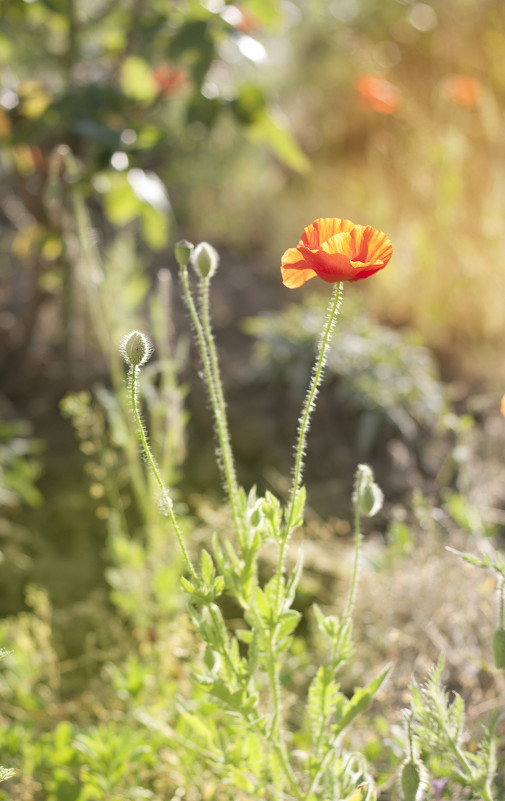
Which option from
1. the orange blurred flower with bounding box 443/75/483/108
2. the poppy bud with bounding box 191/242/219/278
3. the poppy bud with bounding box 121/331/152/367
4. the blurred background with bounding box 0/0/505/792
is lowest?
the blurred background with bounding box 0/0/505/792

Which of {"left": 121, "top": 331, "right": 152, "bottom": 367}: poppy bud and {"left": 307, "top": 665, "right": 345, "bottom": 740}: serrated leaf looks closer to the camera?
{"left": 121, "top": 331, "right": 152, "bottom": 367}: poppy bud

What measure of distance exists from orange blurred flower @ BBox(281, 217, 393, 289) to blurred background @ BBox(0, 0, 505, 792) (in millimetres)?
374

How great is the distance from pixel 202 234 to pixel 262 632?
3.72 m

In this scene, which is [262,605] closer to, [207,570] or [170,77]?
A: [207,570]

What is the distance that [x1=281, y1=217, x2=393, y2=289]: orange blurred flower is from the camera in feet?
2.81

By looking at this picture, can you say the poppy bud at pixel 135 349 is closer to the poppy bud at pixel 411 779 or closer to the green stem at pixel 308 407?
the green stem at pixel 308 407

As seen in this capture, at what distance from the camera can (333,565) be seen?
6.59ft

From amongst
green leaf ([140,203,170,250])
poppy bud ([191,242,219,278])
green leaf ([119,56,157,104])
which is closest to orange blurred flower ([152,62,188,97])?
green leaf ([119,56,157,104])

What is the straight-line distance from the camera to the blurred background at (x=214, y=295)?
5.59 feet

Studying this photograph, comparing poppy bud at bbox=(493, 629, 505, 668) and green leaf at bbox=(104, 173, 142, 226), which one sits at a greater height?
green leaf at bbox=(104, 173, 142, 226)

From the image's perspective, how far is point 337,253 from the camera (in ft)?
2.81

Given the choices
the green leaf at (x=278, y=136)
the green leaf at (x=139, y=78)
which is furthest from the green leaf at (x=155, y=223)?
the green leaf at (x=139, y=78)

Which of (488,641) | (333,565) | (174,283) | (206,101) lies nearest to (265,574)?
(333,565)

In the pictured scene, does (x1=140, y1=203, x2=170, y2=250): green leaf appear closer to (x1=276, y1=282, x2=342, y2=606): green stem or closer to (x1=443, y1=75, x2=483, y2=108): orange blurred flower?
(x1=276, y1=282, x2=342, y2=606): green stem
